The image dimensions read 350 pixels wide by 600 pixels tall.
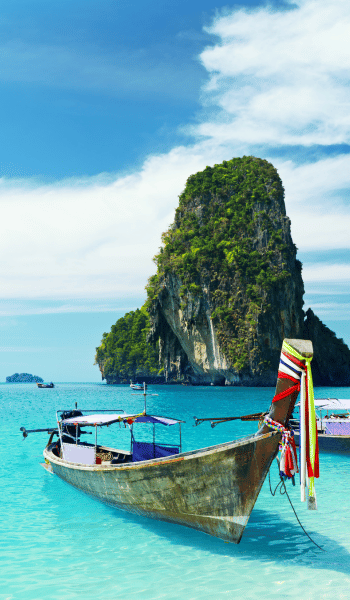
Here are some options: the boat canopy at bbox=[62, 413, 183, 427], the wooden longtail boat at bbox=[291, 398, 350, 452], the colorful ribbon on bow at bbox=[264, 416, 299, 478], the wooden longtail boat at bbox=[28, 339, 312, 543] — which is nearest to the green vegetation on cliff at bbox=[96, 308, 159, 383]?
the wooden longtail boat at bbox=[291, 398, 350, 452]

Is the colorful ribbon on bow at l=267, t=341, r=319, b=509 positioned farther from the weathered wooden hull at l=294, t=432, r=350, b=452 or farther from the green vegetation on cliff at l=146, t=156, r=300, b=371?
the green vegetation on cliff at l=146, t=156, r=300, b=371

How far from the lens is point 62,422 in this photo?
13898 mm

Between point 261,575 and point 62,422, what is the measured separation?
823 centimetres

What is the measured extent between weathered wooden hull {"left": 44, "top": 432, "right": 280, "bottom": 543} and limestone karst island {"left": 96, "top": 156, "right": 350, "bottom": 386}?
5394 cm

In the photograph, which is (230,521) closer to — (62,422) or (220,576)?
(220,576)

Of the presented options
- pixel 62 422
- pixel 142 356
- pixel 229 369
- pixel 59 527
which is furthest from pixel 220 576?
pixel 142 356

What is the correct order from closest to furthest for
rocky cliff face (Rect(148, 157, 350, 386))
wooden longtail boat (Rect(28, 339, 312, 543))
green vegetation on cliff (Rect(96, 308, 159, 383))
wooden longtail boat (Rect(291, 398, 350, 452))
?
1. wooden longtail boat (Rect(28, 339, 312, 543))
2. wooden longtail boat (Rect(291, 398, 350, 452))
3. rocky cliff face (Rect(148, 157, 350, 386))
4. green vegetation on cliff (Rect(96, 308, 159, 383))

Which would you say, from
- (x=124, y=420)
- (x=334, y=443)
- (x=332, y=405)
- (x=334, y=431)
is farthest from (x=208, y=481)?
(x=334, y=431)

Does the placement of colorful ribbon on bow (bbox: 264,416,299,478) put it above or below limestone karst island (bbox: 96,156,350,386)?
below

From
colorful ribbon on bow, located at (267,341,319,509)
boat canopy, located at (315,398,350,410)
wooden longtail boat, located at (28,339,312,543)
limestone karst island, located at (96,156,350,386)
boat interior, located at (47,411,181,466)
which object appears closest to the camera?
colorful ribbon on bow, located at (267,341,319,509)

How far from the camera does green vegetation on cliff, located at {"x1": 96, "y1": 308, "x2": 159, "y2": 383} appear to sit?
103188 millimetres

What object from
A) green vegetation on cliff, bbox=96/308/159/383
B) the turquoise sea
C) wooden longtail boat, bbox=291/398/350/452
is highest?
green vegetation on cliff, bbox=96/308/159/383

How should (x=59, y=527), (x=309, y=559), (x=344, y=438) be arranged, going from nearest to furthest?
(x=309, y=559) < (x=59, y=527) < (x=344, y=438)

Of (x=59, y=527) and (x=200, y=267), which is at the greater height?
(x=200, y=267)
